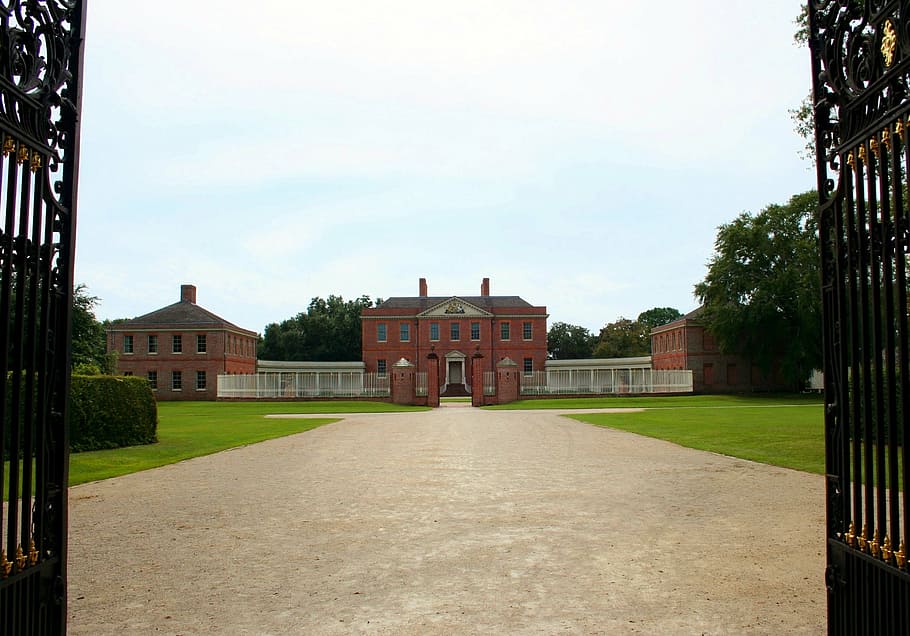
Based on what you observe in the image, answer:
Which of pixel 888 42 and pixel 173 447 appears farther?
pixel 173 447

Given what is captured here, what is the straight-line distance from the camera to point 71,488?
1073 centimetres

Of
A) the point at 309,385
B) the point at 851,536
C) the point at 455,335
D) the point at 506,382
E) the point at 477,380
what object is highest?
the point at 455,335

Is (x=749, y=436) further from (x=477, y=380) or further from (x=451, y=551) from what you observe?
(x=477, y=380)

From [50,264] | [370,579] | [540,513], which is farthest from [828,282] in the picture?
[540,513]

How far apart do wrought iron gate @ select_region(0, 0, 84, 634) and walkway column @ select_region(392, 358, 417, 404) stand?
137 feet

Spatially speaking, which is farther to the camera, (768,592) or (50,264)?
(768,592)

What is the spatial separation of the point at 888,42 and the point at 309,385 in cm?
4875

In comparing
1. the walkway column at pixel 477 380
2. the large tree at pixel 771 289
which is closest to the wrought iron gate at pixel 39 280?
the walkway column at pixel 477 380

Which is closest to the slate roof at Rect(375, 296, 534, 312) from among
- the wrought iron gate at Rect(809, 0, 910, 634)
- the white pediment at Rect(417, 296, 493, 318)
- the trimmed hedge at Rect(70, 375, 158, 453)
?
the white pediment at Rect(417, 296, 493, 318)

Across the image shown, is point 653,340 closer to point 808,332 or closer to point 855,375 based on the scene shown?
point 808,332

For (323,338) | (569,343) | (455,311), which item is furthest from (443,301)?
(569,343)

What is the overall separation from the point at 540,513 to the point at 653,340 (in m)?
66.2

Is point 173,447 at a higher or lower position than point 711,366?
lower

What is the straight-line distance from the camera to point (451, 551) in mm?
6648
